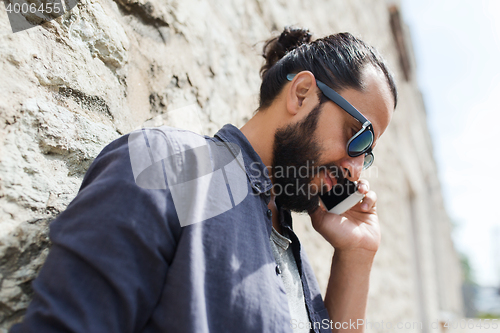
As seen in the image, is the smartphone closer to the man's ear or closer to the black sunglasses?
the black sunglasses

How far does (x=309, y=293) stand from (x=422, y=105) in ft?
34.9

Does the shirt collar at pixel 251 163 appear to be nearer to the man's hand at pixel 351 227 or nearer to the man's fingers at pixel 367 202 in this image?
the man's hand at pixel 351 227

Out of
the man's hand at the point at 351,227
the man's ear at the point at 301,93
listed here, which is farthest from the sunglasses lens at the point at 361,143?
the man's hand at the point at 351,227

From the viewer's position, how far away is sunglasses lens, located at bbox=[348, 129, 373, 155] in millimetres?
1340

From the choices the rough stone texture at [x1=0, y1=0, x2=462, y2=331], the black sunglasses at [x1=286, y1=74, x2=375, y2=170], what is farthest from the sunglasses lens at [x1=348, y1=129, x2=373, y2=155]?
the rough stone texture at [x1=0, y1=0, x2=462, y2=331]

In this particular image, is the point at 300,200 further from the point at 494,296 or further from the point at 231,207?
the point at 494,296

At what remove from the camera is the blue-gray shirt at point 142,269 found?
2.16ft

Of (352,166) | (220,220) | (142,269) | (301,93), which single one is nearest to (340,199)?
(352,166)

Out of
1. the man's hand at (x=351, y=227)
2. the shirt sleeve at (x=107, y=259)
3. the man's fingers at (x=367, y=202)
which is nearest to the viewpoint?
the shirt sleeve at (x=107, y=259)

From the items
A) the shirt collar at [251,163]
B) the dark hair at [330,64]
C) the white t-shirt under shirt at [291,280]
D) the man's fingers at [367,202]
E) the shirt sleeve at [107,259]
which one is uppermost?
the dark hair at [330,64]

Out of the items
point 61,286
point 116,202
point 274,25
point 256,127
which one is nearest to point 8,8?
point 116,202

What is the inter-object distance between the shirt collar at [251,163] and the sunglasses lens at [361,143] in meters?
0.39

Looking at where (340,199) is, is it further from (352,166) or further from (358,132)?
(358,132)

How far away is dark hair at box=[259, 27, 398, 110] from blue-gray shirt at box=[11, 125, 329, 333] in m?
0.75
